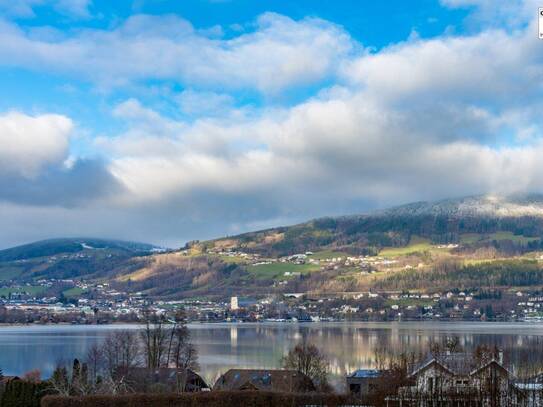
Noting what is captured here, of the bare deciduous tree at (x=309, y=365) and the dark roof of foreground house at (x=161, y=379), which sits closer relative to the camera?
the dark roof of foreground house at (x=161, y=379)

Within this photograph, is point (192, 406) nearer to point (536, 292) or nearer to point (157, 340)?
point (157, 340)

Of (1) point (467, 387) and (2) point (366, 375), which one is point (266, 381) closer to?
(2) point (366, 375)

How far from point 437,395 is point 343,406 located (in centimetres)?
419

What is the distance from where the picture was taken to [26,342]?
104m

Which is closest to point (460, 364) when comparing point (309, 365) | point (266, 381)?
point (266, 381)

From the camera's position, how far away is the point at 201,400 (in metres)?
31.7

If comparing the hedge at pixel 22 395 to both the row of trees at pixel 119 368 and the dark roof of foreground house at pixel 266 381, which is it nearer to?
the row of trees at pixel 119 368

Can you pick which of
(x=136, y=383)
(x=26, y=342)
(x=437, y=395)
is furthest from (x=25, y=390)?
(x=26, y=342)

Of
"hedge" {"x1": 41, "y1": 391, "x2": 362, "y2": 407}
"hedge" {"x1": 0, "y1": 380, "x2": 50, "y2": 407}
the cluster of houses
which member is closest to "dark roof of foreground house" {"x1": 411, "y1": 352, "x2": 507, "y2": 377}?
the cluster of houses

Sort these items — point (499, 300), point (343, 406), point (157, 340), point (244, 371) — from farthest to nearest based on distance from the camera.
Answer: point (499, 300) < point (157, 340) < point (244, 371) < point (343, 406)

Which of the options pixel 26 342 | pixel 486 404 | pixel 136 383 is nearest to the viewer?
pixel 486 404

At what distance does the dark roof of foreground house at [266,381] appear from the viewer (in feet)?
135

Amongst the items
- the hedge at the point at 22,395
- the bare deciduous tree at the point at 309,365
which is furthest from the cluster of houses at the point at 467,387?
the hedge at the point at 22,395

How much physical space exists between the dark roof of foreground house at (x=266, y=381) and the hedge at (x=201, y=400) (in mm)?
8677
